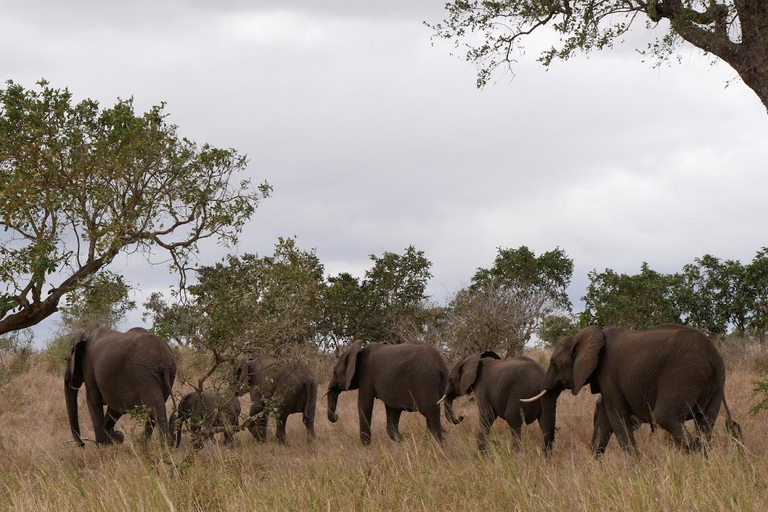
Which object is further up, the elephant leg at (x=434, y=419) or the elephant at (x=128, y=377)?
the elephant at (x=128, y=377)

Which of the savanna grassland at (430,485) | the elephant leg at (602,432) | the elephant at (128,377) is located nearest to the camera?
the savanna grassland at (430,485)

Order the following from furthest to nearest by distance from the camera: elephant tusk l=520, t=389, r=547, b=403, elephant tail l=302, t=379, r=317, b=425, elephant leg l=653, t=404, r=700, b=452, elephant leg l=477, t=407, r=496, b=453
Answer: elephant tail l=302, t=379, r=317, b=425 → elephant leg l=477, t=407, r=496, b=453 → elephant tusk l=520, t=389, r=547, b=403 → elephant leg l=653, t=404, r=700, b=452

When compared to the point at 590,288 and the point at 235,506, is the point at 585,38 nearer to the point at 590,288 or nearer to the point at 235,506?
the point at 235,506

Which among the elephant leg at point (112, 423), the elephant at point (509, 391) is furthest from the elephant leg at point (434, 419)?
the elephant leg at point (112, 423)

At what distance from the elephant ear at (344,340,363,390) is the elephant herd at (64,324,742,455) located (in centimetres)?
3

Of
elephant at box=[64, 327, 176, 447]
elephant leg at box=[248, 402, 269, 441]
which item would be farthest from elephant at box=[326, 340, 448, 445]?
elephant at box=[64, 327, 176, 447]

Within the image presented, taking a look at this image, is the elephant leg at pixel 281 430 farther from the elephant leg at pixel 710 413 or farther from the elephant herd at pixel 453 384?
the elephant leg at pixel 710 413

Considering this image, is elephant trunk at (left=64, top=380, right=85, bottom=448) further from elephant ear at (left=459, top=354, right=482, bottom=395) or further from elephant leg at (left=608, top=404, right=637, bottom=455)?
elephant leg at (left=608, top=404, right=637, bottom=455)

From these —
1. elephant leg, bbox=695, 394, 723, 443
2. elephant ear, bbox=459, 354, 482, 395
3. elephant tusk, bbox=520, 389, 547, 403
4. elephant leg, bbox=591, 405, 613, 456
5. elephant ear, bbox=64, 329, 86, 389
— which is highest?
elephant ear, bbox=64, 329, 86, 389

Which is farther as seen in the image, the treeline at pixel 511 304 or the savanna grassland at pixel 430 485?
the treeline at pixel 511 304

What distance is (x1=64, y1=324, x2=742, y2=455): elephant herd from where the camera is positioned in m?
11.2

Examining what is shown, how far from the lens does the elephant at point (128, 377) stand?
14.0 meters

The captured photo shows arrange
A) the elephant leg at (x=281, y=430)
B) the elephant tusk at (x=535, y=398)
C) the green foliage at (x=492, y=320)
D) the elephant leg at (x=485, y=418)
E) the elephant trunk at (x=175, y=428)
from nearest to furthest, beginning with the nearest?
the elephant tusk at (x=535, y=398) → the elephant trunk at (x=175, y=428) → the elephant leg at (x=485, y=418) → the elephant leg at (x=281, y=430) → the green foliage at (x=492, y=320)

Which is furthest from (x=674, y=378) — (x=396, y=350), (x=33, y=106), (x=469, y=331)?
(x=469, y=331)
